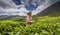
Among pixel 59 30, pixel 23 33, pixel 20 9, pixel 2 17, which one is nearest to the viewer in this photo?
pixel 23 33

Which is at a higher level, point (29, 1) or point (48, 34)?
point (29, 1)

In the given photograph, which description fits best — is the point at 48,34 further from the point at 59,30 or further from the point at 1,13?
the point at 1,13

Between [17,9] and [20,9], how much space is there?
17 centimetres

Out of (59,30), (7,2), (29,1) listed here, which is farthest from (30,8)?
(59,30)

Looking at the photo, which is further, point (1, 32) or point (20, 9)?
point (20, 9)

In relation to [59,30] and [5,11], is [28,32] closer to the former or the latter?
[59,30]

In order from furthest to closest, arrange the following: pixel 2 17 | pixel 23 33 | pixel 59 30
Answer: pixel 2 17
pixel 59 30
pixel 23 33

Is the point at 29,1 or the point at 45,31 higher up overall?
the point at 29,1

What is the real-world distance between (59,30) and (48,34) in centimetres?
14

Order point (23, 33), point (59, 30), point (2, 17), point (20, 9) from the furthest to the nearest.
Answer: point (20, 9) < point (2, 17) < point (59, 30) < point (23, 33)

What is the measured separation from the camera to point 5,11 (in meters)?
7.09

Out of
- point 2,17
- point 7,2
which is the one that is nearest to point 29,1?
point 7,2

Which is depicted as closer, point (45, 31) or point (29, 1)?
point (45, 31)

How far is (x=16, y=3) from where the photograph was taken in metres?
7.21
